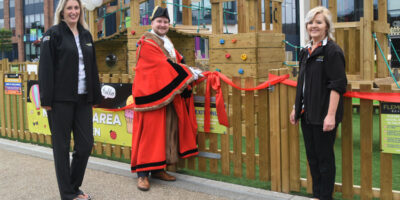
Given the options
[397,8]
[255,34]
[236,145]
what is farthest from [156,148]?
[397,8]

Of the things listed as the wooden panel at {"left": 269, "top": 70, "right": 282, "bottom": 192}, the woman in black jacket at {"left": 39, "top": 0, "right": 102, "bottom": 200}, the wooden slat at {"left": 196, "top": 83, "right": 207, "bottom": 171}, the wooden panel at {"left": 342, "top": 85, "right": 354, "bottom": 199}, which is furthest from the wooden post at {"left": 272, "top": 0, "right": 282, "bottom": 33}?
the woman in black jacket at {"left": 39, "top": 0, "right": 102, "bottom": 200}

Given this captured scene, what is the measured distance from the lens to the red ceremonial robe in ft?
15.4

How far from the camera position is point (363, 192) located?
4.05 m

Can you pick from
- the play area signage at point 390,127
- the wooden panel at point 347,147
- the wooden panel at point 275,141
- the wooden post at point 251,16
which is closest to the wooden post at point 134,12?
the wooden post at point 251,16

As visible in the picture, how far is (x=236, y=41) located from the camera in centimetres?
838

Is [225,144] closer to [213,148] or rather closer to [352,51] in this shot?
[213,148]

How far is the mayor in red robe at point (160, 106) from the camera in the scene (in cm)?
471

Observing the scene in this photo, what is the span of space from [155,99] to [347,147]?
2.10 metres

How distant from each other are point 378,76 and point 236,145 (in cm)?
553

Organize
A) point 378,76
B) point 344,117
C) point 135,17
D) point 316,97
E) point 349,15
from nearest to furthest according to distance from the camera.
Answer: point 316,97 → point 344,117 → point 378,76 → point 135,17 → point 349,15

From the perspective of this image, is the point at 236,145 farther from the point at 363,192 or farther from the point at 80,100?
the point at 80,100

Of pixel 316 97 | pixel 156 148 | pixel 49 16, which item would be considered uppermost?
pixel 49 16

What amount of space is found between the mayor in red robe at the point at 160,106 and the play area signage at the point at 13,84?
136 inches

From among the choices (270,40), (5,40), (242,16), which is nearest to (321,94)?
(270,40)
